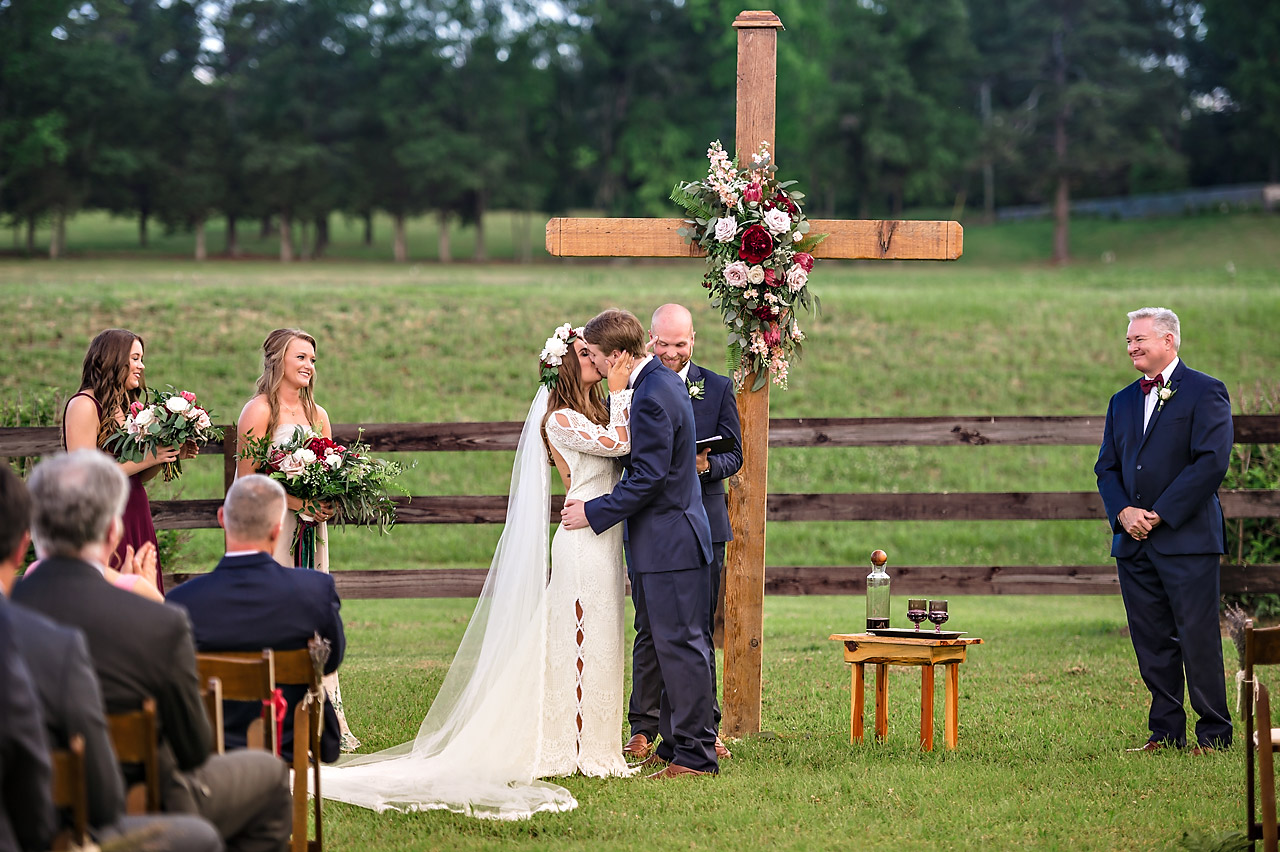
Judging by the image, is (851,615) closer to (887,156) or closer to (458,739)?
(458,739)

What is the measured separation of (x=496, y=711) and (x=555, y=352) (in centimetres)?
175

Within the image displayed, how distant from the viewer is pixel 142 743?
322 cm

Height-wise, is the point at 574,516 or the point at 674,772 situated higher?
the point at 574,516

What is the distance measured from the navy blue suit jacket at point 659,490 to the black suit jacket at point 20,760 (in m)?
3.35

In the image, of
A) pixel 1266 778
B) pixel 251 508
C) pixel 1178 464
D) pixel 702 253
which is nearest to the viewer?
pixel 251 508

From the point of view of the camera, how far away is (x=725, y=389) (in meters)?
7.03

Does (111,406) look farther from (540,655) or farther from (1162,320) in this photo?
(1162,320)

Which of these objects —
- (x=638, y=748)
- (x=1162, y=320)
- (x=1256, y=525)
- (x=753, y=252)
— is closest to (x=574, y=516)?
(x=638, y=748)

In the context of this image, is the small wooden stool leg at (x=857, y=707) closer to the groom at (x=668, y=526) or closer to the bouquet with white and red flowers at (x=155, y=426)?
the groom at (x=668, y=526)

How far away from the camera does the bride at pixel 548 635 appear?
231 inches

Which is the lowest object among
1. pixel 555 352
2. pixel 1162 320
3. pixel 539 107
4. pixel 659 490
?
pixel 659 490

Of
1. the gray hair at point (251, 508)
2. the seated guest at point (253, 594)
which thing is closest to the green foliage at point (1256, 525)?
the seated guest at point (253, 594)

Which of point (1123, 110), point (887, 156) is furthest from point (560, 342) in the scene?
Result: point (1123, 110)

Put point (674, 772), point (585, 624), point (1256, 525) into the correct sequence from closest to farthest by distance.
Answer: point (674, 772) → point (585, 624) → point (1256, 525)
